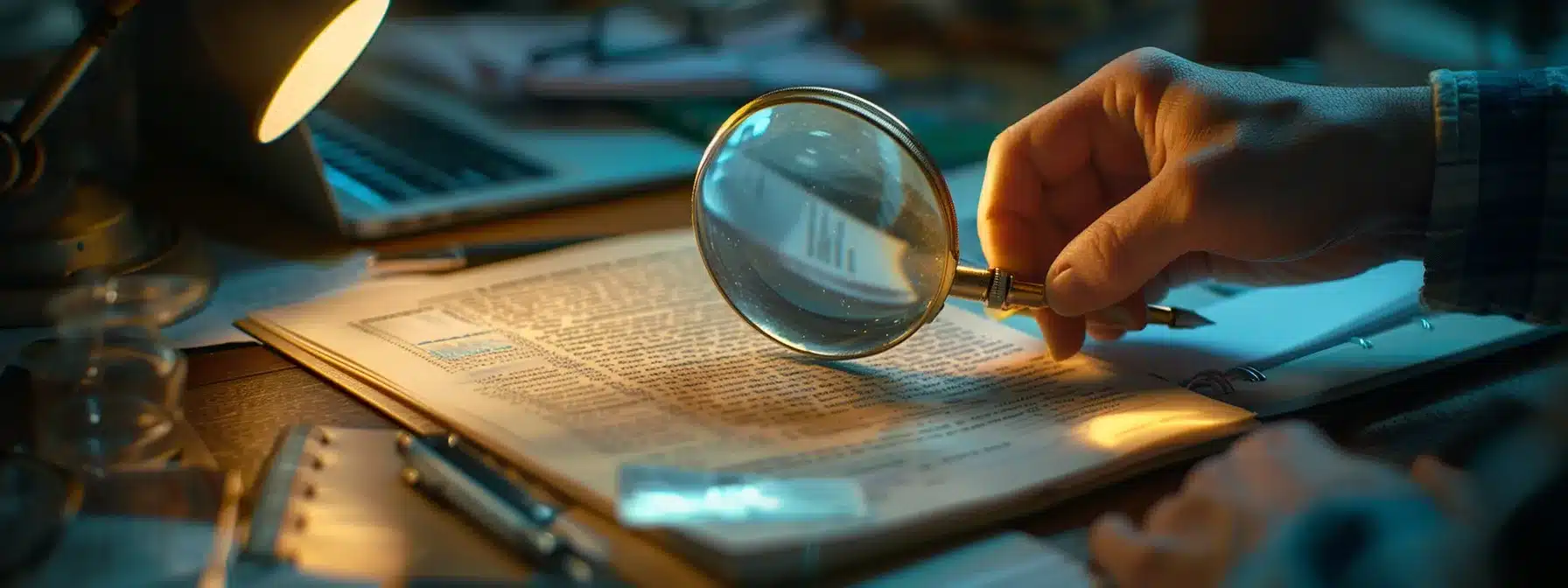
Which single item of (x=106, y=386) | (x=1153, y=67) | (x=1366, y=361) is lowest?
(x=1366, y=361)

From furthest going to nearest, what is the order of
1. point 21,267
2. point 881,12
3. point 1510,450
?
point 881,12, point 21,267, point 1510,450

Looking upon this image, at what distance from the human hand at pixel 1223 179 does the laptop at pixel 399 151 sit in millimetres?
571

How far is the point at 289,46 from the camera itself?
1.13m

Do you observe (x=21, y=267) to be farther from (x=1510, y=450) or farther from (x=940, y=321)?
(x=1510, y=450)

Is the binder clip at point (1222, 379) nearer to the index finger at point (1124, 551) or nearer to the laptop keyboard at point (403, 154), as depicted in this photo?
the index finger at point (1124, 551)

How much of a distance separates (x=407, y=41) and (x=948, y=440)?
1.42 m

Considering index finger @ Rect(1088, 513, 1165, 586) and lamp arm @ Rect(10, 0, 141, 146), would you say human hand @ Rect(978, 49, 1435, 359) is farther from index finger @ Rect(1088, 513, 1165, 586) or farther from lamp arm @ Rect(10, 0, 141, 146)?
lamp arm @ Rect(10, 0, 141, 146)

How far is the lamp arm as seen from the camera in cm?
102

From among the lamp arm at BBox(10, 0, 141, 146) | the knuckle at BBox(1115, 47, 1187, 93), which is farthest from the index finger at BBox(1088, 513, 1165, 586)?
the lamp arm at BBox(10, 0, 141, 146)

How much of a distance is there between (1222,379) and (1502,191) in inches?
10.8

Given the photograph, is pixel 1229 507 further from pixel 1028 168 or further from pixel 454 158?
pixel 454 158

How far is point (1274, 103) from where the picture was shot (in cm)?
100

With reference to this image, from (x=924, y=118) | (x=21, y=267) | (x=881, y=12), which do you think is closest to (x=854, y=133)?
(x=21, y=267)

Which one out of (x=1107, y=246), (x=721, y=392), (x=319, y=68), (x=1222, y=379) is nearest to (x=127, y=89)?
(x=319, y=68)
